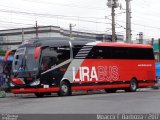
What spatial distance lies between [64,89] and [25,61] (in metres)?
2.88

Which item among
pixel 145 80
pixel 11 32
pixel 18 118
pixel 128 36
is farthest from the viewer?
pixel 11 32

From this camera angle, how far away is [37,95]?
30109 millimetres

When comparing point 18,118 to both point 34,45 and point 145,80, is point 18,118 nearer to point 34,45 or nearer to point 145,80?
point 34,45

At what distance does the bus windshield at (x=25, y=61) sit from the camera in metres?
28.5

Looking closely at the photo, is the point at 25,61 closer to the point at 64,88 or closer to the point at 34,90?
the point at 34,90

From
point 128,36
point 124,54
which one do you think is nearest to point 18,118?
point 124,54

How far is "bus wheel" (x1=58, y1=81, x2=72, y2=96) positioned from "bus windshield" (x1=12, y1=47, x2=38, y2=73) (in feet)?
7.07

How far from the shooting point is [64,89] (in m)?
29.7

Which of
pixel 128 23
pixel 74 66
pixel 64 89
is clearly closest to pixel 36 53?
pixel 64 89

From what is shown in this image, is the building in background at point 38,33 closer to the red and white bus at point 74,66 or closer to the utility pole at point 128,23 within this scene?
the utility pole at point 128,23

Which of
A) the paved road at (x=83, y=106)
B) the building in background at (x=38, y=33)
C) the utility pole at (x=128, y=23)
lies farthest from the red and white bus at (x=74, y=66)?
the building in background at (x=38, y=33)

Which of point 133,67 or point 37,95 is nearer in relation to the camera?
point 37,95

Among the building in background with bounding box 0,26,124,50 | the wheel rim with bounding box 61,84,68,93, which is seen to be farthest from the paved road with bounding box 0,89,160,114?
the building in background with bounding box 0,26,124,50

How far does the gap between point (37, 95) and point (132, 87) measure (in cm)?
814
